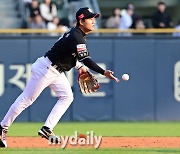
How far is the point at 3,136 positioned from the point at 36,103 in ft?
18.3

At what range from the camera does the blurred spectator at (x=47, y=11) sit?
1639 cm

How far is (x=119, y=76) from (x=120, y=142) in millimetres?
4841

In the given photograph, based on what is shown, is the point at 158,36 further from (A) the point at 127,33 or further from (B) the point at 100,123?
(B) the point at 100,123

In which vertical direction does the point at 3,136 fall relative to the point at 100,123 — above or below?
above

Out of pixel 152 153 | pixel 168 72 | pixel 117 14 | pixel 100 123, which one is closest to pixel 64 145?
pixel 152 153

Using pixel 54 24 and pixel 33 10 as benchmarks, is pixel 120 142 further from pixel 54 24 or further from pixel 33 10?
pixel 33 10

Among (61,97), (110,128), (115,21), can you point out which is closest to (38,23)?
(115,21)

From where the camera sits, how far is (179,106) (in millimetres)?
15086

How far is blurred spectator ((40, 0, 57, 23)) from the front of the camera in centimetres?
1639

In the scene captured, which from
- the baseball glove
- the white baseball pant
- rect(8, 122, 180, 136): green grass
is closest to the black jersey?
the white baseball pant

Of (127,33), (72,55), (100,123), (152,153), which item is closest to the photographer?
(152,153)

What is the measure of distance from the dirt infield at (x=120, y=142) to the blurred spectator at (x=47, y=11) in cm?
601

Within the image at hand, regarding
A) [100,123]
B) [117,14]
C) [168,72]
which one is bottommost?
[100,123]

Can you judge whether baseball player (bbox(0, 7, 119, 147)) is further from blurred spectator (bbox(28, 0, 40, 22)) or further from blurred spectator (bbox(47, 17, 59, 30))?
blurred spectator (bbox(28, 0, 40, 22))
